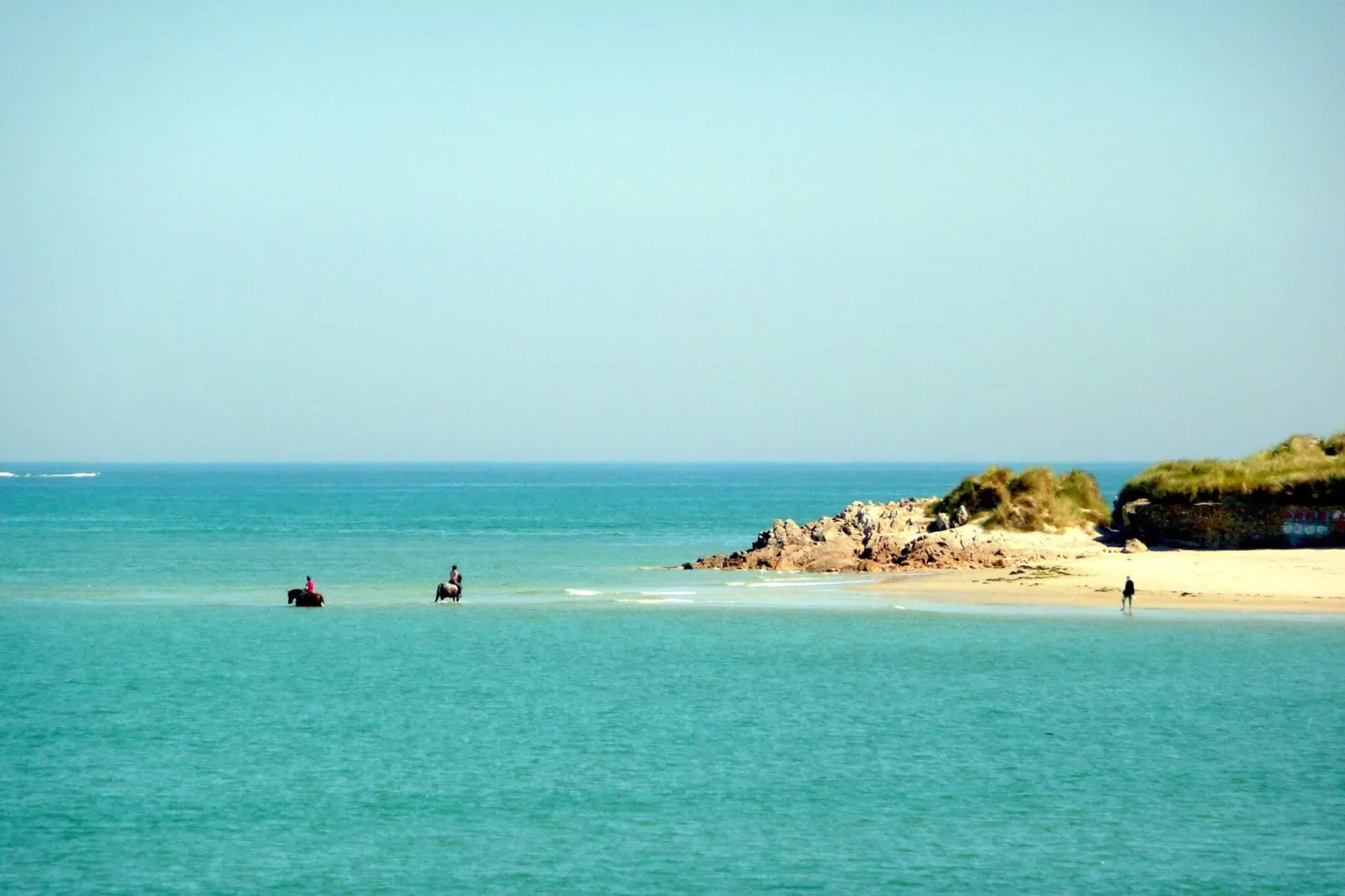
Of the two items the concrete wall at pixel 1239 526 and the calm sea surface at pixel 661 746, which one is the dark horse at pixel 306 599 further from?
the concrete wall at pixel 1239 526

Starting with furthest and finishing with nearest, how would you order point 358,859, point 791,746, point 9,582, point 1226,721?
point 9,582
point 1226,721
point 791,746
point 358,859

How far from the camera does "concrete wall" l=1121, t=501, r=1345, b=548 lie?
190ft

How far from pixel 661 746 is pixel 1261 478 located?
3969cm

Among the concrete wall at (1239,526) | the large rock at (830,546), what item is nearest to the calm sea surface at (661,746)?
the large rock at (830,546)

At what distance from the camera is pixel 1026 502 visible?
224ft

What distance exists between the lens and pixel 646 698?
33.2 m

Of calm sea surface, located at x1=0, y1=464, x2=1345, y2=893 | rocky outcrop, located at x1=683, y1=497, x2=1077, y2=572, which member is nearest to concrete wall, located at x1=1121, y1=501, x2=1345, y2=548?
rocky outcrop, located at x1=683, y1=497, x2=1077, y2=572

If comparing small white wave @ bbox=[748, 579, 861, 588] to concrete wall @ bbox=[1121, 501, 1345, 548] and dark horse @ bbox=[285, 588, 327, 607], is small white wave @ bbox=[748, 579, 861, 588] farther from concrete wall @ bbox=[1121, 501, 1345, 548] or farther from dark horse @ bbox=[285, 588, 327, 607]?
dark horse @ bbox=[285, 588, 327, 607]

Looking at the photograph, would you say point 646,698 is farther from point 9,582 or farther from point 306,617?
point 9,582

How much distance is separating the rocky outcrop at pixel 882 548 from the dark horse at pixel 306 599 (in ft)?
66.7

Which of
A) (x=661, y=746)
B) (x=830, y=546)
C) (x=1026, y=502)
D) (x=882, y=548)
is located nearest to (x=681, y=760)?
(x=661, y=746)

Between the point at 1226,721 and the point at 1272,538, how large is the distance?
103ft

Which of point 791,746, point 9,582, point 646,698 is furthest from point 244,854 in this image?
point 9,582

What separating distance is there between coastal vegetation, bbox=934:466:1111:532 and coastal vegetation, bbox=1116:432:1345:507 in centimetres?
263
